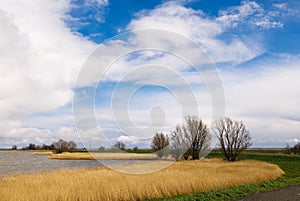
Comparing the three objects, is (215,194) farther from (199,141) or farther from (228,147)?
(199,141)

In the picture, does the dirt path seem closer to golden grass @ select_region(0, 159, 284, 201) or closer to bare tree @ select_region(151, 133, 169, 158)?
golden grass @ select_region(0, 159, 284, 201)

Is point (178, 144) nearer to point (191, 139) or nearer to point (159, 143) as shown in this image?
point (191, 139)

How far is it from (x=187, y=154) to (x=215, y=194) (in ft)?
122

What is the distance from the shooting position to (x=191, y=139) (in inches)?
2007

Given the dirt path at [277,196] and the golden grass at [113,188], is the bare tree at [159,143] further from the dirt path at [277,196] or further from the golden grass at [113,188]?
the dirt path at [277,196]

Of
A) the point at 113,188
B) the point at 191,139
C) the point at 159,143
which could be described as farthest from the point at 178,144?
the point at 113,188

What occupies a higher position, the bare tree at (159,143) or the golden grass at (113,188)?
the bare tree at (159,143)

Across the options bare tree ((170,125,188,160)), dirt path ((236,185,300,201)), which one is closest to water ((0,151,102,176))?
bare tree ((170,125,188,160))

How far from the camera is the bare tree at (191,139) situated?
50531 mm

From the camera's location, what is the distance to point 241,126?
43375 millimetres

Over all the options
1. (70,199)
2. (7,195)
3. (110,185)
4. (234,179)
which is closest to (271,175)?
(234,179)

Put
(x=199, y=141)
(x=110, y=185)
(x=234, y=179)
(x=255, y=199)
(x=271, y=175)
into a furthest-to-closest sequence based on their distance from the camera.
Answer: (x=199, y=141), (x=271, y=175), (x=234, y=179), (x=110, y=185), (x=255, y=199)

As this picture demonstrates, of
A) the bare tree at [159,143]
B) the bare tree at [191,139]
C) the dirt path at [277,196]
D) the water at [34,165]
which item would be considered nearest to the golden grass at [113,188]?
the dirt path at [277,196]

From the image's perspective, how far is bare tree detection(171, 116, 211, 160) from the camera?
50.5 meters
